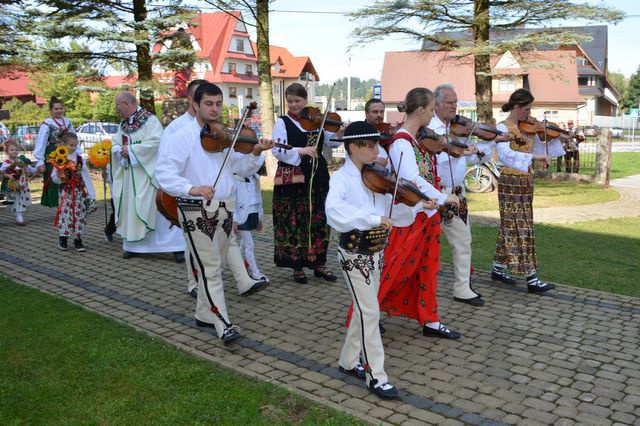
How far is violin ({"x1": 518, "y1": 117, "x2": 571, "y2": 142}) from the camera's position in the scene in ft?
21.8

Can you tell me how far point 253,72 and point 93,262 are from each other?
193 feet

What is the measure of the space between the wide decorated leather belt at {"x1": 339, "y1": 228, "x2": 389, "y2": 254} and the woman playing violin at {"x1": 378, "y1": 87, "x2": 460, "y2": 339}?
64cm

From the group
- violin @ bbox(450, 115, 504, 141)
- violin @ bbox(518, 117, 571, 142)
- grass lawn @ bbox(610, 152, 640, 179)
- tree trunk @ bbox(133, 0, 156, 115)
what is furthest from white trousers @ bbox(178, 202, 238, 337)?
grass lawn @ bbox(610, 152, 640, 179)

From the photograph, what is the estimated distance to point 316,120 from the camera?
6750mm

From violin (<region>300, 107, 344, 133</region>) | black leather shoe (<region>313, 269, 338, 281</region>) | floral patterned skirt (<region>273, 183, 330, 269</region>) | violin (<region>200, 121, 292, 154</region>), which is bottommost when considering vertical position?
black leather shoe (<region>313, 269, 338, 281</region>)

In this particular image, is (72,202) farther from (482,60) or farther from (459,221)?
(482,60)

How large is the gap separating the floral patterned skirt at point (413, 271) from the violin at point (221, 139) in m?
1.39

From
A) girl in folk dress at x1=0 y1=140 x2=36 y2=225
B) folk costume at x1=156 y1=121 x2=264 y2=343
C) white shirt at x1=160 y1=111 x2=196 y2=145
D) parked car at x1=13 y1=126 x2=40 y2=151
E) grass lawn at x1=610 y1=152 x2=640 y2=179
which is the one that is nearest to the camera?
folk costume at x1=156 y1=121 x2=264 y2=343

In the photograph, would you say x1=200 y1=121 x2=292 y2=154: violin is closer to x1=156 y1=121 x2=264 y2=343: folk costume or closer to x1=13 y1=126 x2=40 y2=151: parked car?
x1=156 y1=121 x2=264 y2=343: folk costume

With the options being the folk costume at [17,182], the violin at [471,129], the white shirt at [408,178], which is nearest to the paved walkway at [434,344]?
the white shirt at [408,178]

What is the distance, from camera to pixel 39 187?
17.6 m

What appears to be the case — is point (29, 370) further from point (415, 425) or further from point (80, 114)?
point (80, 114)

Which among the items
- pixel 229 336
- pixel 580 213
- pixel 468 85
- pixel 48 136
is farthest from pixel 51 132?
pixel 468 85

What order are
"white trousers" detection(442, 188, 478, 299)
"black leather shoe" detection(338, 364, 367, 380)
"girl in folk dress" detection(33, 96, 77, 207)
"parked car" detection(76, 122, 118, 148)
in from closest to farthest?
"black leather shoe" detection(338, 364, 367, 380)
"white trousers" detection(442, 188, 478, 299)
"girl in folk dress" detection(33, 96, 77, 207)
"parked car" detection(76, 122, 118, 148)
